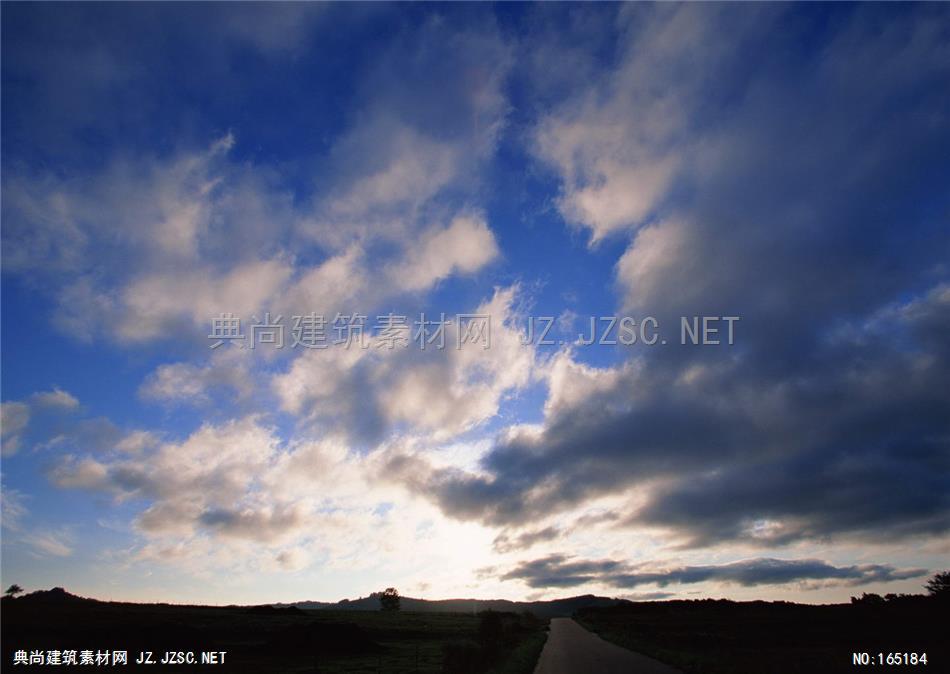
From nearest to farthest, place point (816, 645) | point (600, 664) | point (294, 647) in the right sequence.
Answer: point (600, 664), point (816, 645), point (294, 647)

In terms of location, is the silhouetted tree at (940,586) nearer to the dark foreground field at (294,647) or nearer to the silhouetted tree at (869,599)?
the silhouetted tree at (869,599)

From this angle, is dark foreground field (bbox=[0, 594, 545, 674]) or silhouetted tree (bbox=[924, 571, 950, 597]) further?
silhouetted tree (bbox=[924, 571, 950, 597])

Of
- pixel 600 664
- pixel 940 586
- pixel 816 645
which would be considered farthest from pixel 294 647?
pixel 940 586

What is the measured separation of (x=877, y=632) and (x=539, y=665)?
63.2 metres

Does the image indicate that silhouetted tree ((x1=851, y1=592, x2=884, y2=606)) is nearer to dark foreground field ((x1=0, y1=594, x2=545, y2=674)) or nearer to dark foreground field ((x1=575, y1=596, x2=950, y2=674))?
dark foreground field ((x1=575, y1=596, x2=950, y2=674))

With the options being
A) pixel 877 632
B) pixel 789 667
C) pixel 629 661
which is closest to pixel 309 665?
pixel 629 661

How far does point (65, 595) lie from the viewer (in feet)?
639

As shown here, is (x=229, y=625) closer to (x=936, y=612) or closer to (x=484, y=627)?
(x=484, y=627)

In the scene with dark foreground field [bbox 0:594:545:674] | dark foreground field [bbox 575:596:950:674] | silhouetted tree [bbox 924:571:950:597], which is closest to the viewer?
dark foreground field [bbox 575:596:950:674]

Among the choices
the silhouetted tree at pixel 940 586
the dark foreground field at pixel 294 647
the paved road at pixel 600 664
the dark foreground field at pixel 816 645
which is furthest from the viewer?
the silhouetted tree at pixel 940 586

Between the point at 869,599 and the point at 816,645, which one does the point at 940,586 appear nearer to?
the point at 869,599

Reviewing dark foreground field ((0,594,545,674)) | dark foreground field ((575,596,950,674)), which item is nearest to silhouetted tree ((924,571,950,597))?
dark foreground field ((575,596,950,674))

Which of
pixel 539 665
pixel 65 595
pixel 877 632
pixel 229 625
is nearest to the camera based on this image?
pixel 539 665

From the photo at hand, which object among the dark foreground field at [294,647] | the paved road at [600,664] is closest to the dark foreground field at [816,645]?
the paved road at [600,664]
